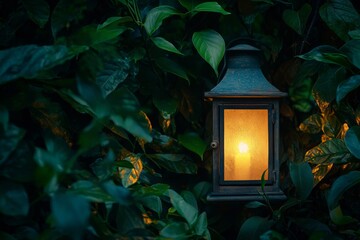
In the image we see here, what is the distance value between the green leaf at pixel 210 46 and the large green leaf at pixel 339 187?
1.49ft

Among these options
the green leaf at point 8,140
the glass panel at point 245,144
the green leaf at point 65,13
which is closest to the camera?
the green leaf at point 8,140

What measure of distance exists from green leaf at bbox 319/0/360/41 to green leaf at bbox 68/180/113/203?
0.94m

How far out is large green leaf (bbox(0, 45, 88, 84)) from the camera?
3.01ft

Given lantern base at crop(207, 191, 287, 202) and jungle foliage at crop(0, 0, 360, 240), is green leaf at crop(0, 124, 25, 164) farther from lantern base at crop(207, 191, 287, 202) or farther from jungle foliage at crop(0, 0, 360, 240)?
lantern base at crop(207, 191, 287, 202)

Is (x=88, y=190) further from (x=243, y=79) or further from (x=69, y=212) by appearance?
(x=243, y=79)

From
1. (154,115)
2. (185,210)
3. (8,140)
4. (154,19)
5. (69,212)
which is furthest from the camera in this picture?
(154,115)

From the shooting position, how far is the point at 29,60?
937 millimetres

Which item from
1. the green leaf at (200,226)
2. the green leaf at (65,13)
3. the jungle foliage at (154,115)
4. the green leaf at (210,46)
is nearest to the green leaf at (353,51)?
the jungle foliage at (154,115)

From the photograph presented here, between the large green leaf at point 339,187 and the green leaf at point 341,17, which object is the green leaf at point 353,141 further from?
the green leaf at point 341,17

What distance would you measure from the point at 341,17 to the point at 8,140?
108 cm

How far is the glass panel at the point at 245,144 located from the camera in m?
1.49

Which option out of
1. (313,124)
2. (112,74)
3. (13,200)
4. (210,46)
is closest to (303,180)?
(313,124)

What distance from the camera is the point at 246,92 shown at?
145cm

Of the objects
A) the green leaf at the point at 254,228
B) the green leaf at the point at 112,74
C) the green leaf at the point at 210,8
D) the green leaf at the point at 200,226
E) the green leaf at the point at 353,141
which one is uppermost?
the green leaf at the point at 210,8
